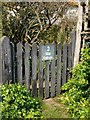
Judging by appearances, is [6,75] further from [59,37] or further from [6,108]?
[59,37]

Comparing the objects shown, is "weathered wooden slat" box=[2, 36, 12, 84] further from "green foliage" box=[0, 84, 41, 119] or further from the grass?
the grass

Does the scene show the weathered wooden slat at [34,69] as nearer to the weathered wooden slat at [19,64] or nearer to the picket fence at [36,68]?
the picket fence at [36,68]

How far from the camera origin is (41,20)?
7062 mm

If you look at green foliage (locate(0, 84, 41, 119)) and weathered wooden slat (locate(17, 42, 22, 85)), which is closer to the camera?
green foliage (locate(0, 84, 41, 119))

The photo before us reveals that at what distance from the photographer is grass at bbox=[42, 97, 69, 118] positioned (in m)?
3.89

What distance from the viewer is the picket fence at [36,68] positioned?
4.15 m

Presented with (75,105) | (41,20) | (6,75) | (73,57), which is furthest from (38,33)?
(75,105)

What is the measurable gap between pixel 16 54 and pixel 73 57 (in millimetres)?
1063

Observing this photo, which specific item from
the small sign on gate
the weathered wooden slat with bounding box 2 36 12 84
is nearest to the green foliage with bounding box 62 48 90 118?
the small sign on gate

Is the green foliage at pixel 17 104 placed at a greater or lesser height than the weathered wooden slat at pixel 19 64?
lesser

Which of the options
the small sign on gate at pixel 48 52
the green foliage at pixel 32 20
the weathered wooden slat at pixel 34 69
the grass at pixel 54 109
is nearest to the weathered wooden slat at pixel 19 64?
the weathered wooden slat at pixel 34 69

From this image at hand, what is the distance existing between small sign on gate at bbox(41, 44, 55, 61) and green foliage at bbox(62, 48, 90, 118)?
19.2 inches

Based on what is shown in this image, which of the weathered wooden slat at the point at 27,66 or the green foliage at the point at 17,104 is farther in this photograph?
the weathered wooden slat at the point at 27,66

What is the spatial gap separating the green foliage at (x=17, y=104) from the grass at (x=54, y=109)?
0.45ft
